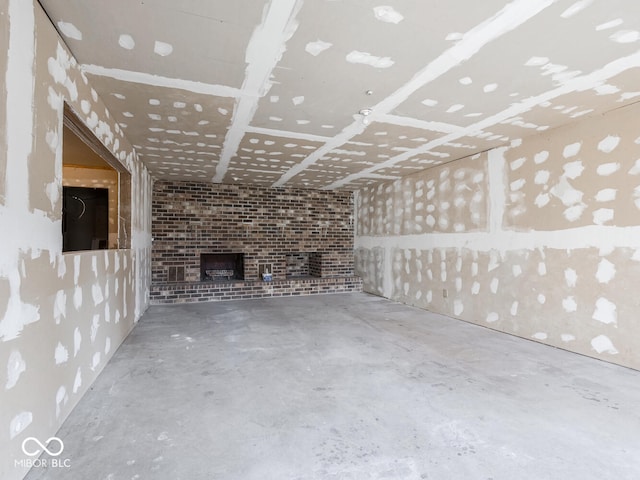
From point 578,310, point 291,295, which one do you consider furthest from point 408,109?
point 291,295

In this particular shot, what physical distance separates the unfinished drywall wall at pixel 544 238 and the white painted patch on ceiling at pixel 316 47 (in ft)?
8.88

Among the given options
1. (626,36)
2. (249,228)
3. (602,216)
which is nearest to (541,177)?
(602,216)

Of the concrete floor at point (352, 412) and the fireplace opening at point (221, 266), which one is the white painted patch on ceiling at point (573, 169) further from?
the fireplace opening at point (221, 266)

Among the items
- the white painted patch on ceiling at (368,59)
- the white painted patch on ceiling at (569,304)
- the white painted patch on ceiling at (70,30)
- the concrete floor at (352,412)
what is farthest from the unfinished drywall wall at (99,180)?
the white painted patch on ceiling at (569,304)

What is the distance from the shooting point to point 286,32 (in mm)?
1814

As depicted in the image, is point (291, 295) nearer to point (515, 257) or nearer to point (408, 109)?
point (515, 257)

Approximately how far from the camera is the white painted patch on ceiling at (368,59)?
6.65 ft

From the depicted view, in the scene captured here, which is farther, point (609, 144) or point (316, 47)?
point (609, 144)

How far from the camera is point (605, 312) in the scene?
9.57 feet

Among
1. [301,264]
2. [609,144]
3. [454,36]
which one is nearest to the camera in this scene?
[454,36]

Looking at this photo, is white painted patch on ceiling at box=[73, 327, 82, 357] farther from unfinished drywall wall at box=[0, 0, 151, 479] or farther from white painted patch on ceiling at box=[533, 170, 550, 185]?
white painted patch on ceiling at box=[533, 170, 550, 185]

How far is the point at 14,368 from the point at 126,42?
179 centimetres

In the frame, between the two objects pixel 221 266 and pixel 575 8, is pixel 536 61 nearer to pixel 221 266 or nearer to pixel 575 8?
pixel 575 8

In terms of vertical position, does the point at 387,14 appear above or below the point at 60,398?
above
